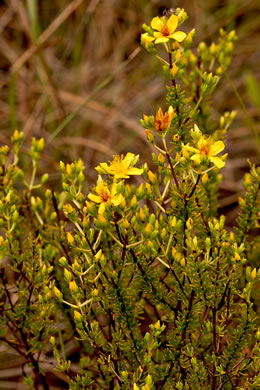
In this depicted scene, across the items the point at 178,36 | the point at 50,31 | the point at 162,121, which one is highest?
the point at 50,31

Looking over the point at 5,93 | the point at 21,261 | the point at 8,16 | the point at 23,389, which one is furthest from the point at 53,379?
the point at 8,16

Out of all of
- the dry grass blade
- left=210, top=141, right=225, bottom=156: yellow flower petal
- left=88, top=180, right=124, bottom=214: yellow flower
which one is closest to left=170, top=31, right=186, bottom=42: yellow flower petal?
left=210, top=141, right=225, bottom=156: yellow flower petal

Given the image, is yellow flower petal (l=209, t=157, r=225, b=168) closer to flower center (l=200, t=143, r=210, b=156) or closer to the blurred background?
flower center (l=200, t=143, r=210, b=156)

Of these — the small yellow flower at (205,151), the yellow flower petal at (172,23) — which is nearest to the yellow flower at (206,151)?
the small yellow flower at (205,151)

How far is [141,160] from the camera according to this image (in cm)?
363

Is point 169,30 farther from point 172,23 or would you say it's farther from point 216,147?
point 216,147

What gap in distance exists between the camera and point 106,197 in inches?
50.3

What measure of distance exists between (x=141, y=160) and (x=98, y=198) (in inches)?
93.8

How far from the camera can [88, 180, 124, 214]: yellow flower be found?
1.24 m

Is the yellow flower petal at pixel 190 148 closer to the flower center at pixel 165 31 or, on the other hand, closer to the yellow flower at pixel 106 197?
the yellow flower at pixel 106 197

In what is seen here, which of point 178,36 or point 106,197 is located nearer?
point 106,197

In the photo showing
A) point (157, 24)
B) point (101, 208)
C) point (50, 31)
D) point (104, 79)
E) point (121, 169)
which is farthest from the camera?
point (104, 79)

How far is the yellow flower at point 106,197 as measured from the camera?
1.24 meters

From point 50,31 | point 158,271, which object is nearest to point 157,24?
point 158,271
